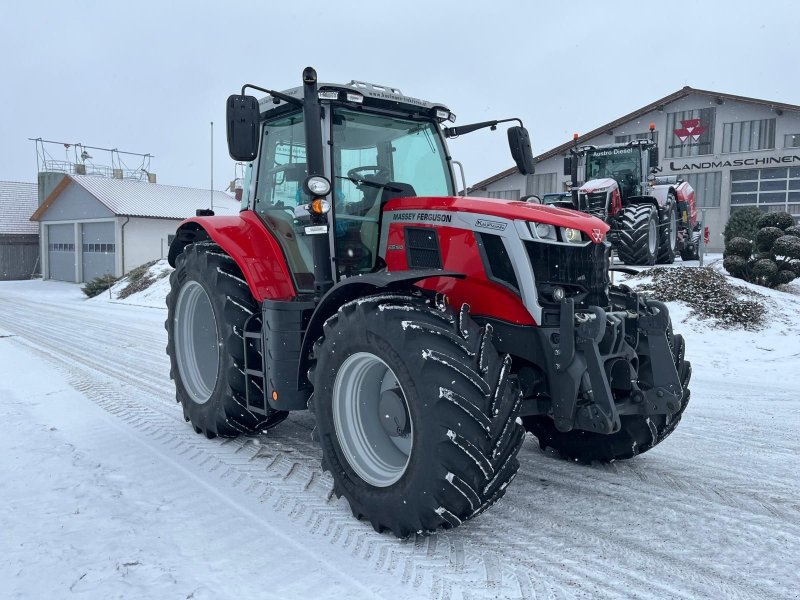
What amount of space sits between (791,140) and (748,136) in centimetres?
139

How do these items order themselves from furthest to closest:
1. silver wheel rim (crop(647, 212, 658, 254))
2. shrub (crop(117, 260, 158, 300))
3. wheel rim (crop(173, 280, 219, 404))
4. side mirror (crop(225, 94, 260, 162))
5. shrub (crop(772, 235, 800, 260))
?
1. shrub (crop(117, 260, 158, 300))
2. silver wheel rim (crop(647, 212, 658, 254))
3. shrub (crop(772, 235, 800, 260))
4. wheel rim (crop(173, 280, 219, 404))
5. side mirror (crop(225, 94, 260, 162))

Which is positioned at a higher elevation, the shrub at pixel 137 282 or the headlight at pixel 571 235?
the headlight at pixel 571 235

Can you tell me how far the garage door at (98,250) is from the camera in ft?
91.4

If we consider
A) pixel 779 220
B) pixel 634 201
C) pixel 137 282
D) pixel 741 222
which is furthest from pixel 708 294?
pixel 137 282

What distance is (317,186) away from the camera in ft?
12.1

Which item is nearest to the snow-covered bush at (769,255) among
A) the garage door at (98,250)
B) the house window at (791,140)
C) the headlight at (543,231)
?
the headlight at (543,231)

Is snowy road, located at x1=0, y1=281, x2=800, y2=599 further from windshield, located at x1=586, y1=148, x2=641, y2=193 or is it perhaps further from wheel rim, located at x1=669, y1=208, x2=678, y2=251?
windshield, located at x1=586, y1=148, x2=641, y2=193

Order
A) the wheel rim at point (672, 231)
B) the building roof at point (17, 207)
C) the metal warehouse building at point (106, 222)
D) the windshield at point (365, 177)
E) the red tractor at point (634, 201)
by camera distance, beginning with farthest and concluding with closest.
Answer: the building roof at point (17, 207)
the metal warehouse building at point (106, 222)
the wheel rim at point (672, 231)
the red tractor at point (634, 201)
the windshield at point (365, 177)

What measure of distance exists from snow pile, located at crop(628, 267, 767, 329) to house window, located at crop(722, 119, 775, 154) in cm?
1536

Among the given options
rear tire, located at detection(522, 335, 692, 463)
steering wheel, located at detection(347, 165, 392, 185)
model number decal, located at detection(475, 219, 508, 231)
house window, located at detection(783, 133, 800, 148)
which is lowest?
rear tire, located at detection(522, 335, 692, 463)

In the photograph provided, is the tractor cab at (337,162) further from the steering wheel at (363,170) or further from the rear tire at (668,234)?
the rear tire at (668,234)

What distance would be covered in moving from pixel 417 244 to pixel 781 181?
937 inches

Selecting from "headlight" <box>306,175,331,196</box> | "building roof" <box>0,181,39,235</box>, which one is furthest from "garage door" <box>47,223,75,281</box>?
"headlight" <box>306,175,331,196</box>

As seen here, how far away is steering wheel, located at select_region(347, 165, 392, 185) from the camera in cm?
414
